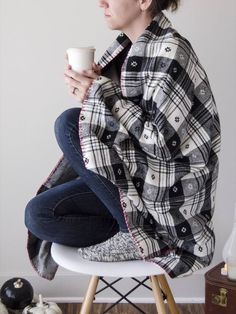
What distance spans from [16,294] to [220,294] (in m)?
0.65

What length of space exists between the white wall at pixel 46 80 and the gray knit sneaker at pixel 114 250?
2.41 ft

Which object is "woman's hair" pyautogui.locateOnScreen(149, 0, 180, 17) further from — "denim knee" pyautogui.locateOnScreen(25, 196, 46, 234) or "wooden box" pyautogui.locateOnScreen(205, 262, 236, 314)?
"wooden box" pyautogui.locateOnScreen(205, 262, 236, 314)

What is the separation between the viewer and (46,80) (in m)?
2.04

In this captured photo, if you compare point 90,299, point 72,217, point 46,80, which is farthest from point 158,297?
point 46,80

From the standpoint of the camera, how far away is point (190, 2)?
1.98m

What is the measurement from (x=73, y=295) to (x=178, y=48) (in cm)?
121

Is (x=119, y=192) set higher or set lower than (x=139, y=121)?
lower

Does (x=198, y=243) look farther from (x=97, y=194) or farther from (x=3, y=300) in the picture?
(x=3, y=300)

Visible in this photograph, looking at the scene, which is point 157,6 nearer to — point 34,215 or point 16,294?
point 34,215

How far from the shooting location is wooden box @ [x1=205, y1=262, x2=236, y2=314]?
1838 millimetres

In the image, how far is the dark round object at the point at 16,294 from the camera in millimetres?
1988

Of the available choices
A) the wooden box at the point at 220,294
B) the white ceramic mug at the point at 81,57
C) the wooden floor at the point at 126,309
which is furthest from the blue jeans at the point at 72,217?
the wooden floor at the point at 126,309

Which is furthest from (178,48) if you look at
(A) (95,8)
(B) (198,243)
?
(A) (95,8)

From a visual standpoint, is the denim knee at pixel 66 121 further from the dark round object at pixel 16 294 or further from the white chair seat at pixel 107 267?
the dark round object at pixel 16 294
